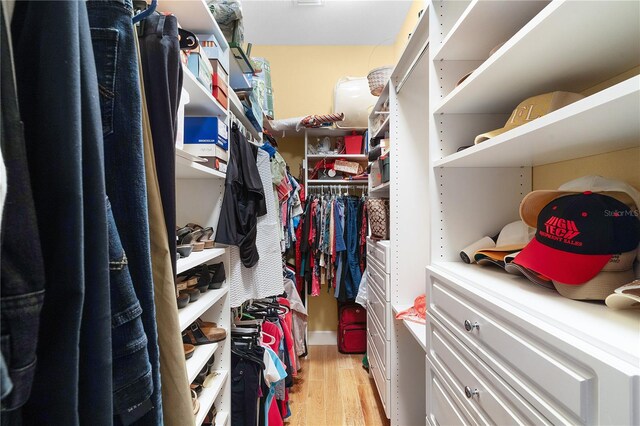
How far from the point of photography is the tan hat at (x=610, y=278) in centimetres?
58

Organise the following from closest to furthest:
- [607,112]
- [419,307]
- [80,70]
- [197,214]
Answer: [80,70] → [607,112] → [197,214] → [419,307]

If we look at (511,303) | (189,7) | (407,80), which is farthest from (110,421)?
(407,80)

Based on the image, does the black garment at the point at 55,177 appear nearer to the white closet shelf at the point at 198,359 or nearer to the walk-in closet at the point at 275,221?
the walk-in closet at the point at 275,221

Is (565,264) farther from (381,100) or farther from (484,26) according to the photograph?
(381,100)

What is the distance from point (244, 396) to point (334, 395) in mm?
1001

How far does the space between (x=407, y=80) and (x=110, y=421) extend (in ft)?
5.94

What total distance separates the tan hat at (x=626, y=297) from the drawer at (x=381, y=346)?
129cm

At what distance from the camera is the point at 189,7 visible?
1026mm

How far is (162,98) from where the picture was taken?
58 cm

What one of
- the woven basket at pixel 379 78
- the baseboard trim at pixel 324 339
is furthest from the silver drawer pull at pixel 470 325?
the baseboard trim at pixel 324 339

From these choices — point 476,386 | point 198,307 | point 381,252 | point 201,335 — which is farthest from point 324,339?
point 476,386

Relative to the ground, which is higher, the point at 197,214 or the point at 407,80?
the point at 407,80

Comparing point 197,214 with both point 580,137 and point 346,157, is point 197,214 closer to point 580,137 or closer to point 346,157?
point 580,137

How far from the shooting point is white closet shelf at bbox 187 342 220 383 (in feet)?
3.21
